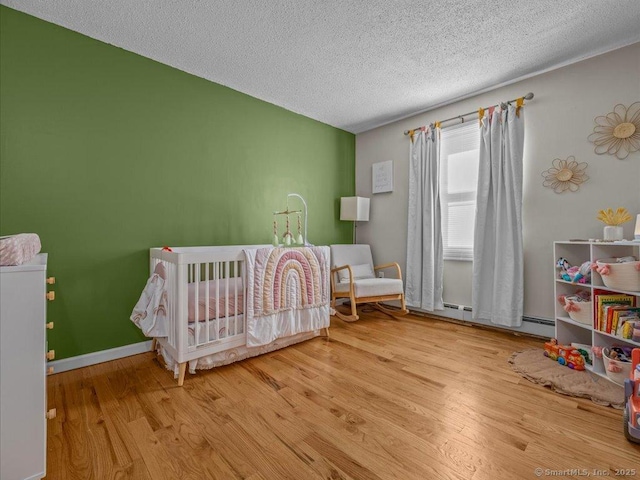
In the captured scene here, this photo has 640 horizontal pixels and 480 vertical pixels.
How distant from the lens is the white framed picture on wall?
3.76 m

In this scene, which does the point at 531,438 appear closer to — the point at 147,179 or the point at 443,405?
the point at 443,405

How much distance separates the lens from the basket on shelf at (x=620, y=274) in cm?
175

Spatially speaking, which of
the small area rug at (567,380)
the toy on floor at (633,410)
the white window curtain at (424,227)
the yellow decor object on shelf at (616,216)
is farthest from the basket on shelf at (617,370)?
the white window curtain at (424,227)

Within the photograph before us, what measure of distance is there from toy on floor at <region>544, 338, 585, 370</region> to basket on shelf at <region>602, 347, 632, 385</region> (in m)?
0.19

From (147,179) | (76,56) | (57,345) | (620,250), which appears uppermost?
(76,56)

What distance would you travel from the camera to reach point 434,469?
44.9 inches

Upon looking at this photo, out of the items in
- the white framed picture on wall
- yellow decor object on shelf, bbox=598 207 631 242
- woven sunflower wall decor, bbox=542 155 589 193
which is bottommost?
yellow decor object on shelf, bbox=598 207 631 242

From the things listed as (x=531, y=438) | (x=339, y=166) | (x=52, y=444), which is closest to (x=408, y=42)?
(x=339, y=166)

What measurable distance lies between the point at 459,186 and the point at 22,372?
11.5ft

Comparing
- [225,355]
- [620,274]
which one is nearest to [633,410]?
[620,274]

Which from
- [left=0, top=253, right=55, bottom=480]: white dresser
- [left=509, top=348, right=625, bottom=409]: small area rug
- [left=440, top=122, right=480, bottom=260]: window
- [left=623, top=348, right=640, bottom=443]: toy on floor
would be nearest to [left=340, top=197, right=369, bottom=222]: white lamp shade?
[left=440, top=122, right=480, bottom=260]: window

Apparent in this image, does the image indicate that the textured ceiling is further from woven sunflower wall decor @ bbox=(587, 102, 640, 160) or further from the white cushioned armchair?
the white cushioned armchair

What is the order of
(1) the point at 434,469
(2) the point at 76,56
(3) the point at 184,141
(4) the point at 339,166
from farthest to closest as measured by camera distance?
(4) the point at 339,166, (3) the point at 184,141, (2) the point at 76,56, (1) the point at 434,469

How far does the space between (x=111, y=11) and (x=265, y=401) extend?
2.60 metres
